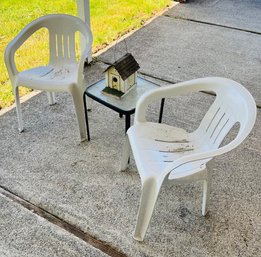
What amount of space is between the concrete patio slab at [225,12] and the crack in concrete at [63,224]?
3.41 meters

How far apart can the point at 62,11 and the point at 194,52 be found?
5.98 ft

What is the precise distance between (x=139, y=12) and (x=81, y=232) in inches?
135

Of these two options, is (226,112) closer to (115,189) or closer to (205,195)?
(205,195)

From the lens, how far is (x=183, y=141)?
6.59ft

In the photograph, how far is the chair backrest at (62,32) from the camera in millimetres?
2559

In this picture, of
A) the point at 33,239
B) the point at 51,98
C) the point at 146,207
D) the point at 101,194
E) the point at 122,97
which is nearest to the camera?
the point at 146,207

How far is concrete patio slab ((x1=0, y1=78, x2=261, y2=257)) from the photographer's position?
6.24 ft

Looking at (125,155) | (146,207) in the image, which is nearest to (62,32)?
(125,155)

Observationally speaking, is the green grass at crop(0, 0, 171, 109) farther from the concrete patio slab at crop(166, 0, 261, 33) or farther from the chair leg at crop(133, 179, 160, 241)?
the chair leg at crop(133, 179, 160, 241)

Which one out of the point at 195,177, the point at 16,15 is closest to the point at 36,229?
the point at 195,177

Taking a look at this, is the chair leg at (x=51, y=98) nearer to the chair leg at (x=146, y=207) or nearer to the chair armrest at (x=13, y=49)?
the chair armrest at (x=13, y=49)

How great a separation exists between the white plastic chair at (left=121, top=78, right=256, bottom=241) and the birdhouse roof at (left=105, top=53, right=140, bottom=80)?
0.29 metres

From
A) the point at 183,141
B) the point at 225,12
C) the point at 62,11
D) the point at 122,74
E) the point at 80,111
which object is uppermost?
the point at 122,74

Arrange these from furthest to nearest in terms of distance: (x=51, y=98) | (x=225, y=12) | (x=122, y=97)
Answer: (x=225, y=12) → (x=51, y=98) → (x=122, y=97)
